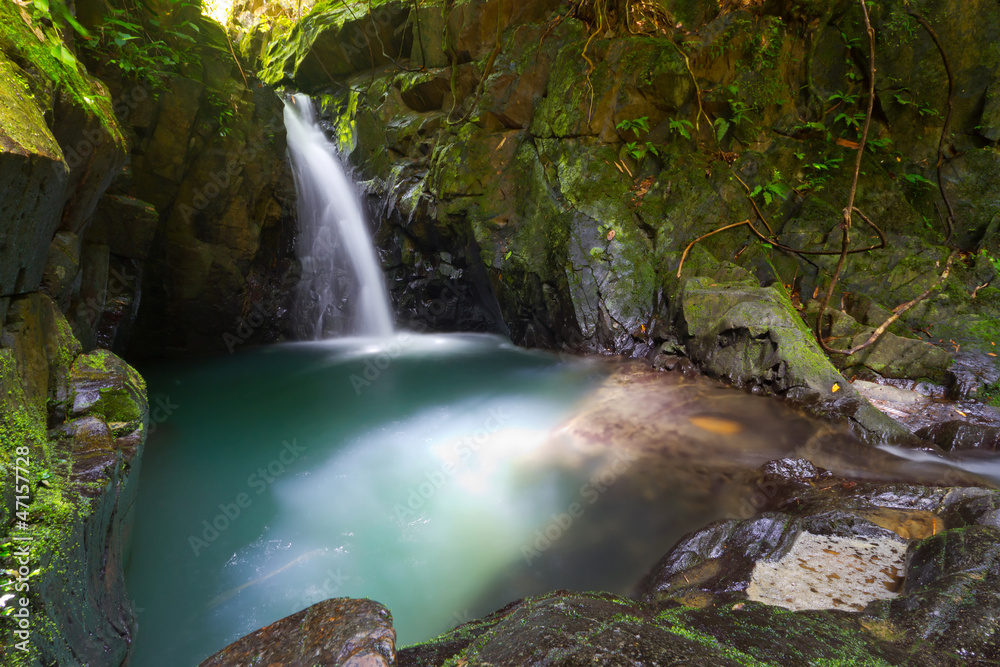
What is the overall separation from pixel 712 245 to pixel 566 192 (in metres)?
2.89

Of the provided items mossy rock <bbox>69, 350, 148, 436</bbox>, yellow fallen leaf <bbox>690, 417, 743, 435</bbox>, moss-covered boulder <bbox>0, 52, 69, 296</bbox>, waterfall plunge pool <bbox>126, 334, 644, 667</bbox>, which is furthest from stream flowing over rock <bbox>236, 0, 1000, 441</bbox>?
moss-covered boulder <bbox>0, 52, 69, 296</bbox>

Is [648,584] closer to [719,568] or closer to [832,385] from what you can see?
[719,568]

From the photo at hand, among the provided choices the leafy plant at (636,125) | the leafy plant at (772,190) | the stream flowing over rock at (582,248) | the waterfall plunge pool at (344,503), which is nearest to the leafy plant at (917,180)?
the stream flowing over rock at (582,248)

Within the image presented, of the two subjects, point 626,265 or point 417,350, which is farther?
point 417,350

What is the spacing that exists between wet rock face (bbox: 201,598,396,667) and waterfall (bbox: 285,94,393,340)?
9.50 meters

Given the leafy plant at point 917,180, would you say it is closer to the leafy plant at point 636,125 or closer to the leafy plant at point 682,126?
the leafy plant at point 682,126

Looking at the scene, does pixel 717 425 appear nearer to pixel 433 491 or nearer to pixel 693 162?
pixel 433 491

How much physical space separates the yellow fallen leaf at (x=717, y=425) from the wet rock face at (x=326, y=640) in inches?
155

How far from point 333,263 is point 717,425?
9.49m

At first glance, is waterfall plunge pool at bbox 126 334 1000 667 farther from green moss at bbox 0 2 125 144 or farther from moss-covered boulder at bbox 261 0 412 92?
moss-covered boulder at bbox 261 0 412 92

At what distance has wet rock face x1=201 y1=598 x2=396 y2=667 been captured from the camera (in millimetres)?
1235

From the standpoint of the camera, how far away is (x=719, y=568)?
2.40 metres

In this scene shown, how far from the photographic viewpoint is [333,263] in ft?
34.8

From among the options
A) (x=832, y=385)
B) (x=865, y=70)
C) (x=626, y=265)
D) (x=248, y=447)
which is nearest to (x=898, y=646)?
(x=832, y=385)
